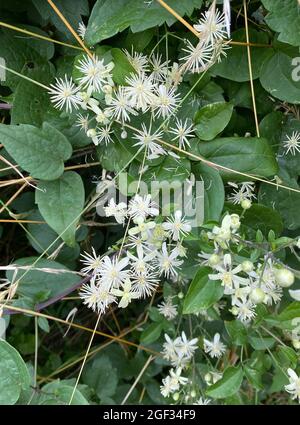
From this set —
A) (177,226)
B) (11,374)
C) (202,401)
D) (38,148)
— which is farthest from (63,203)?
(202,401)

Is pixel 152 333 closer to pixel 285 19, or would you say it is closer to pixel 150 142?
pixel 150 142

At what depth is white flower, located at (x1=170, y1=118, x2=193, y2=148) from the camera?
0.80m

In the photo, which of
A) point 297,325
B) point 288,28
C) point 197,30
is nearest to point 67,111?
point 197,30

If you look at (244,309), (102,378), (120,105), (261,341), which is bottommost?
(102,378)

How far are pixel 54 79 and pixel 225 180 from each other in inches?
14.1

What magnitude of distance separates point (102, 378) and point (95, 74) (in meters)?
0.79

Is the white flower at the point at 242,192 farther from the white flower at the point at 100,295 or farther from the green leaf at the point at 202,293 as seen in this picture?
the white flower at the point at 100,295

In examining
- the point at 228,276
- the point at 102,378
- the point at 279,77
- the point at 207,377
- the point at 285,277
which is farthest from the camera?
the point at 102,378

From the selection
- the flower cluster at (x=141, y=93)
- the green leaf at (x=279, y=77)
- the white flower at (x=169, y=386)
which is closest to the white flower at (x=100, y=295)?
the flower cluster at (x=141, y=93)

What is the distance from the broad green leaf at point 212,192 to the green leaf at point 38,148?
23 cm

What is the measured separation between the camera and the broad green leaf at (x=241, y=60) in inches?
33.1

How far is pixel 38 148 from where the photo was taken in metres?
0.80

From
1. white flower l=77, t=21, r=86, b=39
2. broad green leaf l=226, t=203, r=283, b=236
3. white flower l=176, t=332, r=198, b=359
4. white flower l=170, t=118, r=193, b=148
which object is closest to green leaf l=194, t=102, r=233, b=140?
white flower l=170, t=118, r=193, b=148
